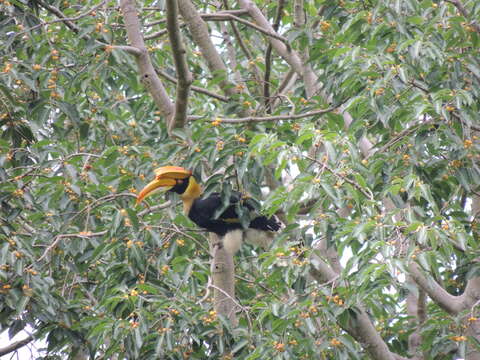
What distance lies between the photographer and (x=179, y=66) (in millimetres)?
3916

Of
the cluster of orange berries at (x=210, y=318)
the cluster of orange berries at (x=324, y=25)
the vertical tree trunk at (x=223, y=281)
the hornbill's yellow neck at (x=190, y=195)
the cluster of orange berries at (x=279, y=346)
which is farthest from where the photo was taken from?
the hornbill's yellow neck at (x=190, y=195)

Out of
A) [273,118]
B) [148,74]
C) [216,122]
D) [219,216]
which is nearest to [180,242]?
[219,216]

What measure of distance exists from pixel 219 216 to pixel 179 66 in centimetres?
98

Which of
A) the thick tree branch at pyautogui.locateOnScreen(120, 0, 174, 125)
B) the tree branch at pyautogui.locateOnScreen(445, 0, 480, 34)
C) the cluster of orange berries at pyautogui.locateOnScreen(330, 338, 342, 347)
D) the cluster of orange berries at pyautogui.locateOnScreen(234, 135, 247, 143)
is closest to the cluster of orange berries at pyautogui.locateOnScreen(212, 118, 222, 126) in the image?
the cluster of orange berries at pyautogui.locateOnScreen(234, 135, 247, 143)

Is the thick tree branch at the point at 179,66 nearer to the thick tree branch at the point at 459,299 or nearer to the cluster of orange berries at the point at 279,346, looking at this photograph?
the cluster of orange berries at the point at 279,346

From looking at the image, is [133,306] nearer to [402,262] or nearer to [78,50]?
[402,262]

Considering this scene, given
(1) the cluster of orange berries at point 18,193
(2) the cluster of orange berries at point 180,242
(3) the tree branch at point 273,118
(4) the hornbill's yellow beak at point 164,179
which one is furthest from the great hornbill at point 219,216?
(1) the cluster of orange berries at point 18,193

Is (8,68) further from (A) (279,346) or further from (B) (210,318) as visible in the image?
(A) (279,346)

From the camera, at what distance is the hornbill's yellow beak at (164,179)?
13.5ft

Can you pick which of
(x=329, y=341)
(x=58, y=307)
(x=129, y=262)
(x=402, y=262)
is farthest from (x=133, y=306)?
(x=402, y=262)

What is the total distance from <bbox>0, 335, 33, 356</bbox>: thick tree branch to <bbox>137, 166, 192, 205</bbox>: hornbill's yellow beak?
0.99 m

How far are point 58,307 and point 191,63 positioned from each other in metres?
2.08

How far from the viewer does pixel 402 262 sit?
299 cm

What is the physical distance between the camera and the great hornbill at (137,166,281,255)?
174 inches
